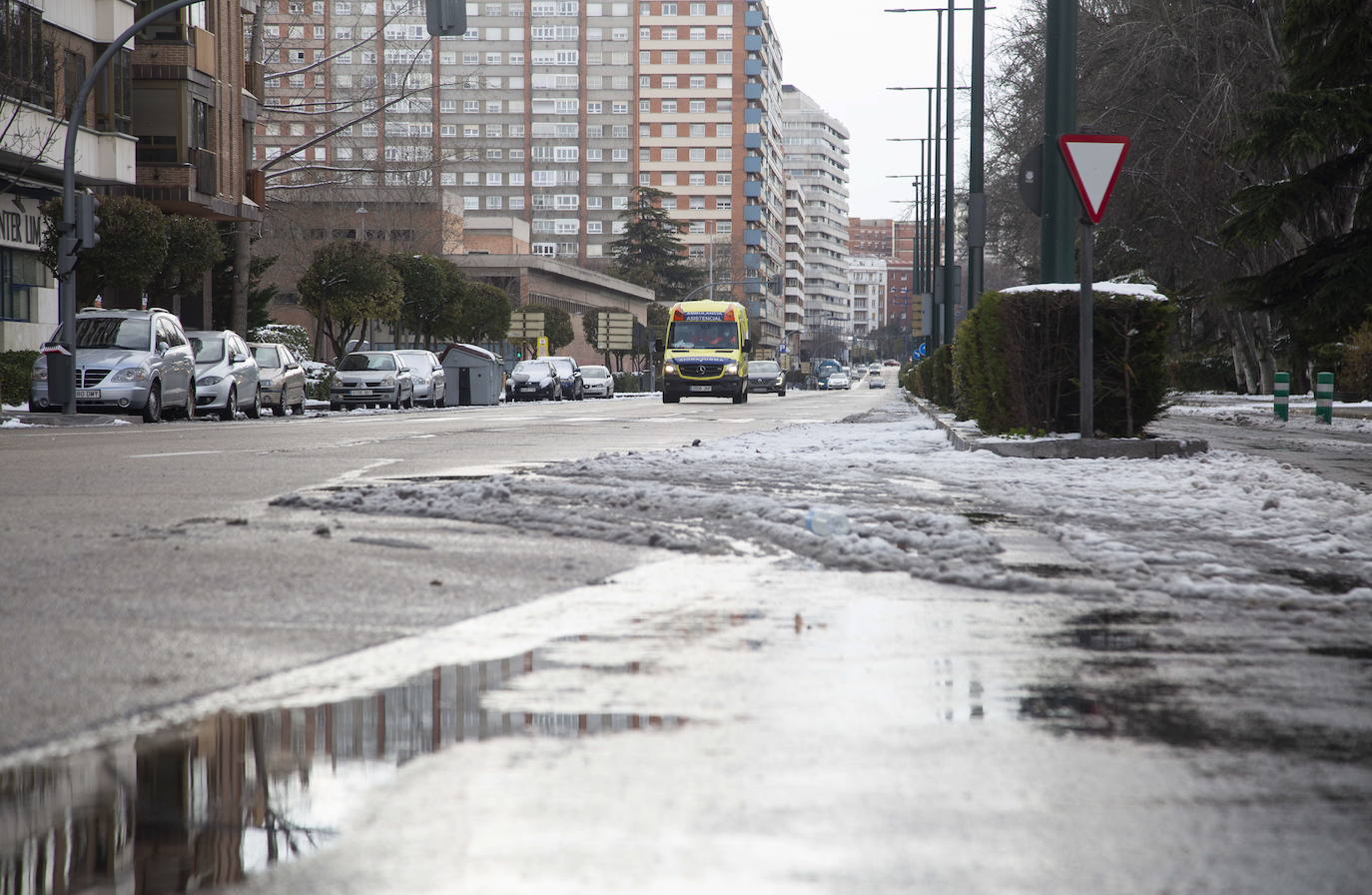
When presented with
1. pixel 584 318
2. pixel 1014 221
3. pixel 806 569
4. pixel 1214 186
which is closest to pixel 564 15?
pixel 584 318

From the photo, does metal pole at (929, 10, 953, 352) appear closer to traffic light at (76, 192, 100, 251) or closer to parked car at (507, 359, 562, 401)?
parked car at (507, 359, 562, 401)

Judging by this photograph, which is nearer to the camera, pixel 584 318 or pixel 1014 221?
pixel 1014 221

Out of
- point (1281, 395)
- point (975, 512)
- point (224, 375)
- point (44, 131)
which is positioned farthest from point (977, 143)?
point (975, 512)

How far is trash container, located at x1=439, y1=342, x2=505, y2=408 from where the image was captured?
170 ft

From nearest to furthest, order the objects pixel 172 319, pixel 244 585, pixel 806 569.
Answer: pixel 244 585, pixel 806 569, pixel 172 319

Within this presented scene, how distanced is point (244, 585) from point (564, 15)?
164m

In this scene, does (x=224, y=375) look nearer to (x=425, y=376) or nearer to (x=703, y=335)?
(x=425, y=376)

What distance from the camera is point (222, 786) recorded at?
3.54 m

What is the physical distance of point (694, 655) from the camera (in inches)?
203

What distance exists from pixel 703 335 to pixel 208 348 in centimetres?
2206

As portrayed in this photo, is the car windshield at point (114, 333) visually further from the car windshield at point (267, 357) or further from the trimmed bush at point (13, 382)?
the car windshield at point (267, 357)

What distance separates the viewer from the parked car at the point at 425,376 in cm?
4603

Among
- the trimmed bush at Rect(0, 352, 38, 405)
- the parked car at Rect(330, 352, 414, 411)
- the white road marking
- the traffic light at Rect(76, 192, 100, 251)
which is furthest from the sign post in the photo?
the parked car at Rect(330, 352, 414, 411)

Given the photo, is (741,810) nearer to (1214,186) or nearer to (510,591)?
(510,591)
